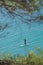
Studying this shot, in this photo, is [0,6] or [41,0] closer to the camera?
[41,0]

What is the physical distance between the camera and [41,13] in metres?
2.06

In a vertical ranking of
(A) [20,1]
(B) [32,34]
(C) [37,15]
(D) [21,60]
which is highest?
(A) [20,1]

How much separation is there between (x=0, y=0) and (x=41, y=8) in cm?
40

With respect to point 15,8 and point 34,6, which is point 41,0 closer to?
point 34,6

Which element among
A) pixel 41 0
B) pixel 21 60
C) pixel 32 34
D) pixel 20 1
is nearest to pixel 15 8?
pixel 20 1

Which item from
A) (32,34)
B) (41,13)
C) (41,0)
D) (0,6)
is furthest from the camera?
(32,34)

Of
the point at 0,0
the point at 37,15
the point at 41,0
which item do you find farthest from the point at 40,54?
the point at 0,0

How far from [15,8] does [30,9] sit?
14 centimetres

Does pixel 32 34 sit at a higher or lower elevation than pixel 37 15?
lower

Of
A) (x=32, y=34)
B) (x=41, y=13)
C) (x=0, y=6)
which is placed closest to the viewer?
(x=0, y=6)

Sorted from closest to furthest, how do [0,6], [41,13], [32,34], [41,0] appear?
[41,0]
[0,6]
[41,13]
[32,34]

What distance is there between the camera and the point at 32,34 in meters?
4.93

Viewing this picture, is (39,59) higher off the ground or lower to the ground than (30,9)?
lower

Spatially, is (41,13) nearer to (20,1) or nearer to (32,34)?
(20,1)
